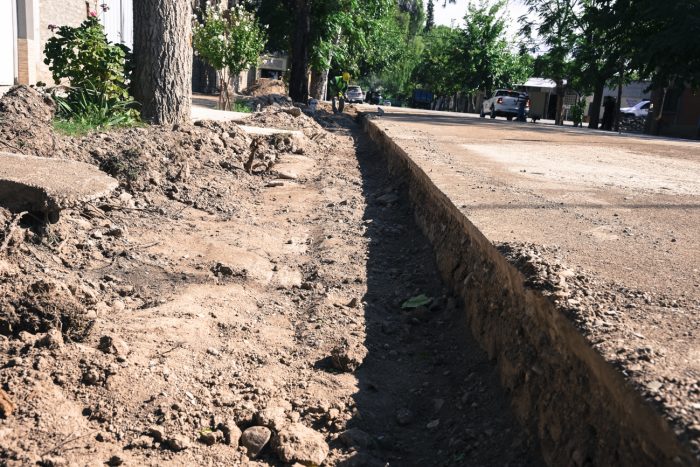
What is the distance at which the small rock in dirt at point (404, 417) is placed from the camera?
3.03m

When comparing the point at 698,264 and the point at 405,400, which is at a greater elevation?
the point at 698,264

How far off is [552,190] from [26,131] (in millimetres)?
3909

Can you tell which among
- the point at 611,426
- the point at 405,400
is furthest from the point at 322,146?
the point at 611,426

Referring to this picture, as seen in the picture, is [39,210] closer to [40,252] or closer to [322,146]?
[40,252]

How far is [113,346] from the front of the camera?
9.88ft

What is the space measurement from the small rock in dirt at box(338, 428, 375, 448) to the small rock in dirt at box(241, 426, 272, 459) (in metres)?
0.30

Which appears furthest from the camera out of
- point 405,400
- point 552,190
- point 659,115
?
point 659,115

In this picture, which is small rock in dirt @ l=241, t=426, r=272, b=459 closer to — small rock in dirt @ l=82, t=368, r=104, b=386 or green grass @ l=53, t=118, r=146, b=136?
small rock in dirt @ l=82, t=368, r=104, b=386

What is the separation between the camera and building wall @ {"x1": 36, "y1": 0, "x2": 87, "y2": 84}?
14.2 m

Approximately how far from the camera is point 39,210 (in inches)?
160

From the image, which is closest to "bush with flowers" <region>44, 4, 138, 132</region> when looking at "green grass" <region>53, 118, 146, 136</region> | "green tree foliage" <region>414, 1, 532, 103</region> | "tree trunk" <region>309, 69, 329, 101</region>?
"green grass" <region>53, 118, 146, 136</region>

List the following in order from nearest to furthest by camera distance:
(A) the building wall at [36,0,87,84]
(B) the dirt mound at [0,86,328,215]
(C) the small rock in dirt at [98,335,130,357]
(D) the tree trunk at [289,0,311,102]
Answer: (C) the small rock in dirt at [98,335,130,357] < (B) the dirt mound at [0,86,328,215] < (A) the building wall at [36,0,87,84] < (D) the tree trunk at [289,0,311,102]

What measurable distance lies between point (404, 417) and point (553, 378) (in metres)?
0.79

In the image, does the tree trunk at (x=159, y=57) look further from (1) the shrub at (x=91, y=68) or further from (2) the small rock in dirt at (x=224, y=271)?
(2) the small rock in dirt at (x=224, y=271)
